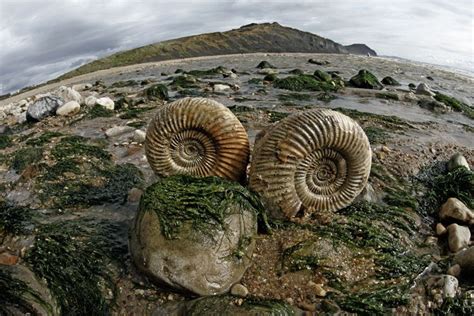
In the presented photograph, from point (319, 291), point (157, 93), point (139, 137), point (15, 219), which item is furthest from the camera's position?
point (157, 93)

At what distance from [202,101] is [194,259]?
2540 mm

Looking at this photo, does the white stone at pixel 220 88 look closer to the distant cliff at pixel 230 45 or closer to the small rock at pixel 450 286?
the small rock at pixel 450 286

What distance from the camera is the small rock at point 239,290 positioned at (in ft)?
19.6

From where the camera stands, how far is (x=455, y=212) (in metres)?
7.84

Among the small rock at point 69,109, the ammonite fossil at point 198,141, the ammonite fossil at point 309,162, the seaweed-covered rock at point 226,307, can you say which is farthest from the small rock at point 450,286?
the small rock at point 69,109

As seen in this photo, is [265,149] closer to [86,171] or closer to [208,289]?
[208,289]

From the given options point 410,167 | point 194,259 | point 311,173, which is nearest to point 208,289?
point 194,259

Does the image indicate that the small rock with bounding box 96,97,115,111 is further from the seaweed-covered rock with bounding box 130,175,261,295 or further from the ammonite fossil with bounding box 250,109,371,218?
the ammonite fossil with bounding box 250,109,371,218

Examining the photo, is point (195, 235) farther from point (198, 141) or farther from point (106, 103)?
point (106, 103)

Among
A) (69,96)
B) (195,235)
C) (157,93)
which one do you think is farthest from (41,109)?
(195,235)

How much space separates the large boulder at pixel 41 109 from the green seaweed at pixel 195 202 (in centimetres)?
969

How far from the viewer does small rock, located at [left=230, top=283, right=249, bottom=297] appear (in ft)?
19.6

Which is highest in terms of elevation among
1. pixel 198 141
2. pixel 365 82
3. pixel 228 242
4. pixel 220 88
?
pixel 198 141

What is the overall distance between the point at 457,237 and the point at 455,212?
77 centimetres
